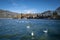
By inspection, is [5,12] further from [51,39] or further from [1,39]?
[51,39]

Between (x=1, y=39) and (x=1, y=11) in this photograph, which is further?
(x=1, y=11)

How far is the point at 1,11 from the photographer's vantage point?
6.97 metres

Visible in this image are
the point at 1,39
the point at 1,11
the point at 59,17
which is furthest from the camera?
the point at 59,17

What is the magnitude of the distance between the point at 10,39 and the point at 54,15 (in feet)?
11.3

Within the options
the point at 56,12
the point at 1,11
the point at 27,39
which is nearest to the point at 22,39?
the point at 27,39

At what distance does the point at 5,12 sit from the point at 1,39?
88.5 inches

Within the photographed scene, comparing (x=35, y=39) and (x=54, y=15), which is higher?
(x=54, y=15)

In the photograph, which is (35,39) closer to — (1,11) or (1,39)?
(1,39)

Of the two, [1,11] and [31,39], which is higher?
[1,11]

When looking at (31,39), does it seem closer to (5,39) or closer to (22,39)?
(22,39)

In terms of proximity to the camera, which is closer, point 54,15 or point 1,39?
point 1,39

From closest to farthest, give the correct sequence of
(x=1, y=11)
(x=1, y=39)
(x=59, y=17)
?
1. (x=1, y=39)
2. (x=1, y=11)
3. (x=59, y=17)

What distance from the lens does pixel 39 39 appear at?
566 cm

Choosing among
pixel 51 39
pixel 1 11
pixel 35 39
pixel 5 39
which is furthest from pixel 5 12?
pixel 51 39
